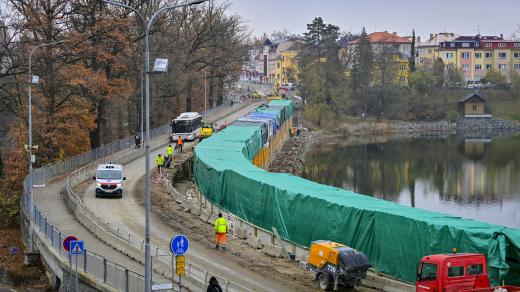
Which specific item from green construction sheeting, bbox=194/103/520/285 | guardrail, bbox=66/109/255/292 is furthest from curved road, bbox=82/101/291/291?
green construction sheeting, bbox=194/103/520/285

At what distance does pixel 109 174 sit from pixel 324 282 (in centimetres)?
2365

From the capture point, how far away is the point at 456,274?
20172mm

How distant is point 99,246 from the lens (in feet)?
105

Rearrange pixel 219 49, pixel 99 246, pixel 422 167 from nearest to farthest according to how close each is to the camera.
Answer: pixel 99 246 → pixel 422 167 → pixel 219 49

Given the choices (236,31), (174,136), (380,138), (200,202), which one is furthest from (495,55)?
(200,202)

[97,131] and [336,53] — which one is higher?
[336,53]

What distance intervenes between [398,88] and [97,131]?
9482cm

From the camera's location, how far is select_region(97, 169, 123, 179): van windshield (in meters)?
44.5

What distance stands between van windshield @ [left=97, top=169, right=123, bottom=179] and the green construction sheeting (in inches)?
224

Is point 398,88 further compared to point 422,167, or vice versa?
point 398,88

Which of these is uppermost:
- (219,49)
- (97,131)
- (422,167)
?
(219,49)

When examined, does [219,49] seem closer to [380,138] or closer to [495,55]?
[380,138]

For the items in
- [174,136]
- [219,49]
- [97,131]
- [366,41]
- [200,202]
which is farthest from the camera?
[366,41]

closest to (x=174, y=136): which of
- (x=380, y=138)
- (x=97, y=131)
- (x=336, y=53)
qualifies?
(x=97, y=131)
